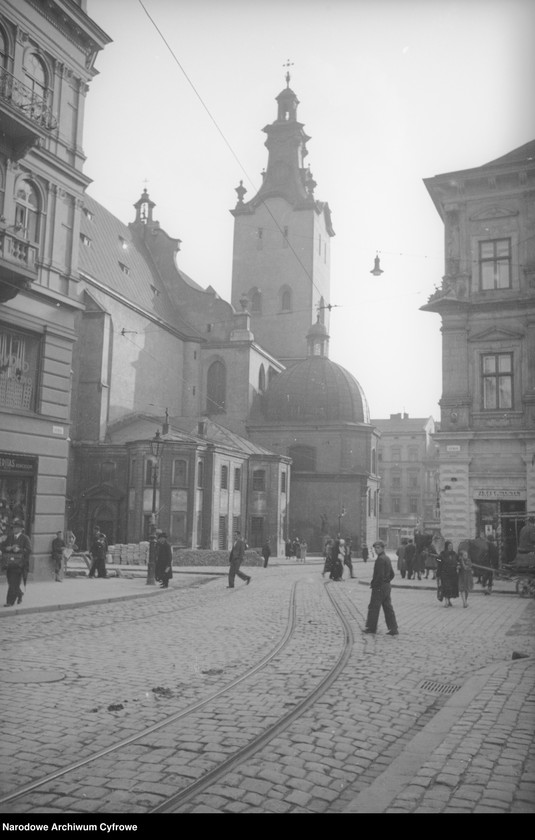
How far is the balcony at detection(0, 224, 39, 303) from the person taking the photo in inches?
680

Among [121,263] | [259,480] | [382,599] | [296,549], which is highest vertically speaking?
[121,263]

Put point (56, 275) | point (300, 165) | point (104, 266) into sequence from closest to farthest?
point (56, 275)
point (104, 266)
point (300, 165)

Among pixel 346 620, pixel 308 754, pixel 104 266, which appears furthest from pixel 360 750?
pixel 104 266

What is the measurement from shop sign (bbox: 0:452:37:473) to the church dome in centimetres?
3959

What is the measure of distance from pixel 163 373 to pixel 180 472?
40.7 ft

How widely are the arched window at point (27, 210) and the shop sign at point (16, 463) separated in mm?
5595

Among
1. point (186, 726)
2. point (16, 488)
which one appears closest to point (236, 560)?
point (16, 488)

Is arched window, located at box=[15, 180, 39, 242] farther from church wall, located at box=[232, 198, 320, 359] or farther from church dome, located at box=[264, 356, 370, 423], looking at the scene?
church wall, located at box=[232, 198, 320, 359]

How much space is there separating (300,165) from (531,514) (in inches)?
2087

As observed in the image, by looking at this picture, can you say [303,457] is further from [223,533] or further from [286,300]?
[286,300]

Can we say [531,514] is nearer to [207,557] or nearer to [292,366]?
[207,557]

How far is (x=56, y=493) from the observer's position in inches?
810

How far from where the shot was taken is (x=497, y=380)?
90.6 feet

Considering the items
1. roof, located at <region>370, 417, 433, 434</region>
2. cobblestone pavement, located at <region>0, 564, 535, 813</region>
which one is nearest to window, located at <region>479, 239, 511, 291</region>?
cobblestone pavement, located at <region>0, 564, 535, 813</region>
